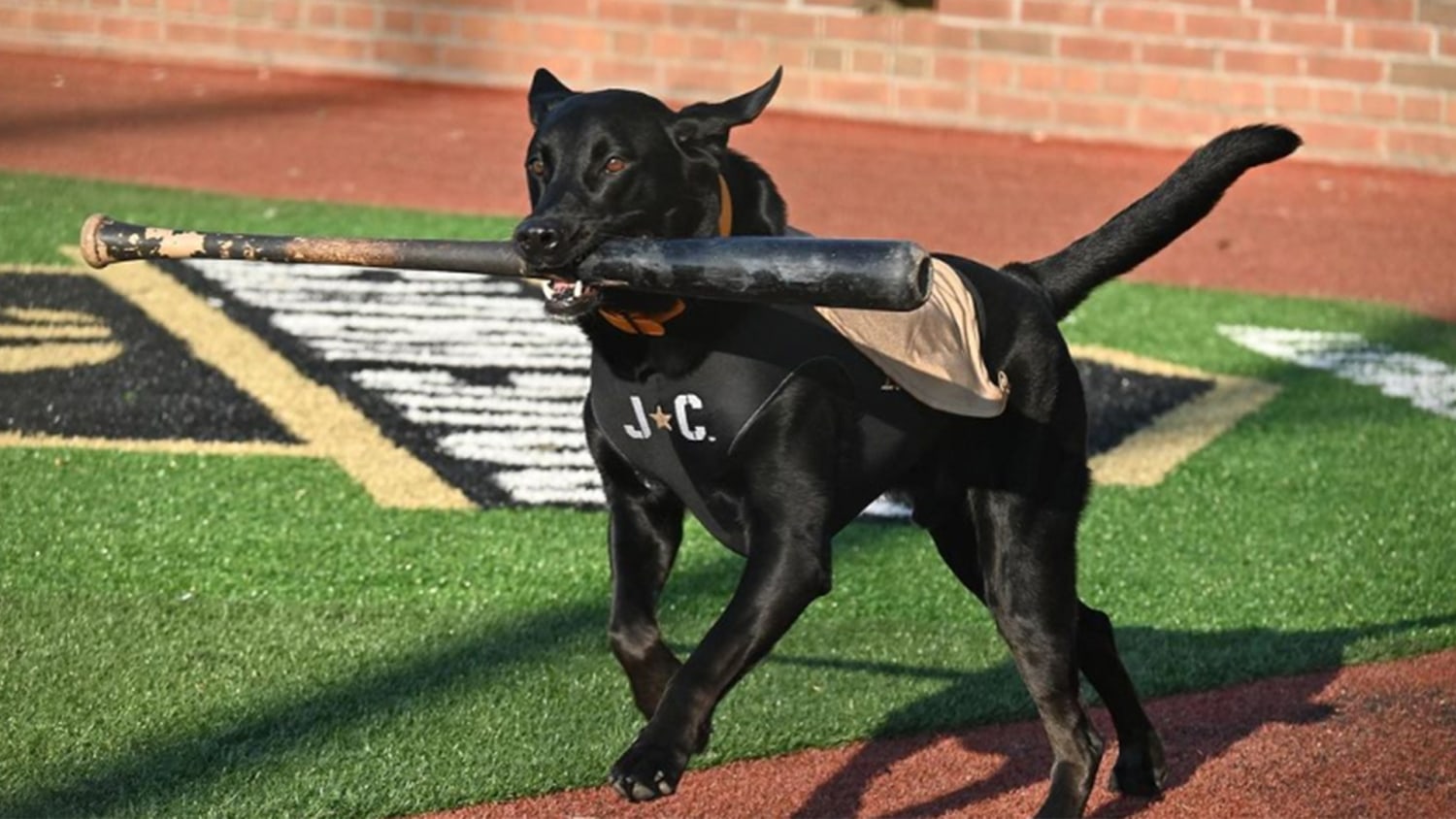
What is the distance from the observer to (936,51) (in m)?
17.2

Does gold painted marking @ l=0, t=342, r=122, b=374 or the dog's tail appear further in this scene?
gold painted marking @ l=0, t=342, r=122, b=374

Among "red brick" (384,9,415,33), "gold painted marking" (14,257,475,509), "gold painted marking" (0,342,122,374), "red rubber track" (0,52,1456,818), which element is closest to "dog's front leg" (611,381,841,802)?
"gold painted marking" (14,257,475,509)

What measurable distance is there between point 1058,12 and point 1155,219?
37.9 ft

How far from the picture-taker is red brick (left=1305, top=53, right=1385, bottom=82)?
16672 mm

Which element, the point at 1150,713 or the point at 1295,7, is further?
the point at 1295,7

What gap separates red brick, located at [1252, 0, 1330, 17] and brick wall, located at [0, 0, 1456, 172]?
2 centimetres

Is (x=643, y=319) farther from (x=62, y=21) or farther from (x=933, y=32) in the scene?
(x=62, y=21)

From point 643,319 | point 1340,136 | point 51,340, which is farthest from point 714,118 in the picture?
point 1340,136

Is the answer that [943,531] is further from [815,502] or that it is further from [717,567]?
[717,567]

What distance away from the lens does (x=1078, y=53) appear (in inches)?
669

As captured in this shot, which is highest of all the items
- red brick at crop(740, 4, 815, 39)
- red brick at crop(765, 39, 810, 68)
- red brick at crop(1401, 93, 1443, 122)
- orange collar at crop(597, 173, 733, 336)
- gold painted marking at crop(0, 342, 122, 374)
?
orange collar at crop(597, 173, 733, 336)

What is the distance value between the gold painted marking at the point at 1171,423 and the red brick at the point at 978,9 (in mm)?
6534

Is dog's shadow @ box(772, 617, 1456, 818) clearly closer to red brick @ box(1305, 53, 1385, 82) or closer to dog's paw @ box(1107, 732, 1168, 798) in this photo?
dog's paw @ box(1107, 732, 1168, 798)

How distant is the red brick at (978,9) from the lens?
1700cm
